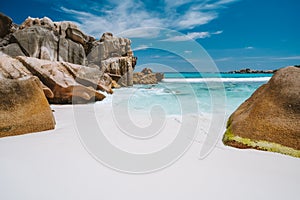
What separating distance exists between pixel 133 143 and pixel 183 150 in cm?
83

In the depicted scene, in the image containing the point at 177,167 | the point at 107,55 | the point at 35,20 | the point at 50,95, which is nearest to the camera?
the point at 177,167

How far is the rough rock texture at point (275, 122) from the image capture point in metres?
2.70

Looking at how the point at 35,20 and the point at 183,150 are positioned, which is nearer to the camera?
the point at 183,150

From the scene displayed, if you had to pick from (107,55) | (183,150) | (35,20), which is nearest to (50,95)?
(183,150)

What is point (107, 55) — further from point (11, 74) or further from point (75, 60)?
point (11, 74)

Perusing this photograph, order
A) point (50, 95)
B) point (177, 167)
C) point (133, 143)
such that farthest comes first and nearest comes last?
1. point (50, 95)
2. point (133, 143)
3. point (177, 167)

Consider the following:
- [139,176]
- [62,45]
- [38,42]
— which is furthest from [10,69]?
[62,45]

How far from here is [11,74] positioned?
483 cm

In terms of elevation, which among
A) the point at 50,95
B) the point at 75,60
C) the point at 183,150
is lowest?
the point at 183,150

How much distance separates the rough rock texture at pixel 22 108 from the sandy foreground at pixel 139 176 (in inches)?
12.4

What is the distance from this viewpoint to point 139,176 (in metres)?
2.07

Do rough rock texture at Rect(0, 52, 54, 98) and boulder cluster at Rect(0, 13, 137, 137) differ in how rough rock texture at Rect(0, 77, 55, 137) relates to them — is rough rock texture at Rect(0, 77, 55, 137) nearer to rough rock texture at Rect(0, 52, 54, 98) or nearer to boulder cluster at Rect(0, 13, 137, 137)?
boulder cluster at Rect(0, 13, 137, 137)

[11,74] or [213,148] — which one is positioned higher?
[11,74]

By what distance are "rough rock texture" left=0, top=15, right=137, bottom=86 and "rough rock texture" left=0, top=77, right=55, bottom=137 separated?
678cm
